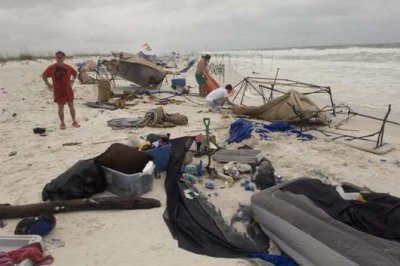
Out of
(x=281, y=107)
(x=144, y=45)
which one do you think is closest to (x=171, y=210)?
(x=281, y=107)

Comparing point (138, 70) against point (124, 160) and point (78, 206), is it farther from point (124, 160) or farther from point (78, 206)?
point (78, 206)

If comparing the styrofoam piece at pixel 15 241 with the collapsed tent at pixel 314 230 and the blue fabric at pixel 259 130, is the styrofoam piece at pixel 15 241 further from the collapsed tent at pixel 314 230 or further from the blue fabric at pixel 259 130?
the blue fabric at pixel 259 130

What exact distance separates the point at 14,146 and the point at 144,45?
773 inches

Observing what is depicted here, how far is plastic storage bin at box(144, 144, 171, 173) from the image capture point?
5047mm

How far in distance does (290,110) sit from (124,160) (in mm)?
5022

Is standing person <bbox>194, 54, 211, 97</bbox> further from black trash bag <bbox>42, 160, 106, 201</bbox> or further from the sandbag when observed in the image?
black trash bag <bbox>42, 160, 106, 201</bbox>

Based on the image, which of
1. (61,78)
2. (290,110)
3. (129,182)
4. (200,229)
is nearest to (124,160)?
(129,182)

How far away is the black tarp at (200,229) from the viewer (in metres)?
3.40

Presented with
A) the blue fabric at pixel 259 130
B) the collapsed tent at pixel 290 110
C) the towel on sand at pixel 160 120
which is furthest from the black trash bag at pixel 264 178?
the towel on sand at pixel 160 120

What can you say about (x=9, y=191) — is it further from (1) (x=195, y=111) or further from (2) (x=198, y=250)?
(1) (x=195, y=111)

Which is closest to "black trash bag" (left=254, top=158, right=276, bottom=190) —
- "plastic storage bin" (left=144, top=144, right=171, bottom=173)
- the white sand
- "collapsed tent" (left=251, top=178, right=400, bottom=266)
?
the white sand

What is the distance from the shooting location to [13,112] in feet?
33.8

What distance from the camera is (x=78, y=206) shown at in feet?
13.5

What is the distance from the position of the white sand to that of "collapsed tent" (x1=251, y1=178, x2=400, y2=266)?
526 mm
